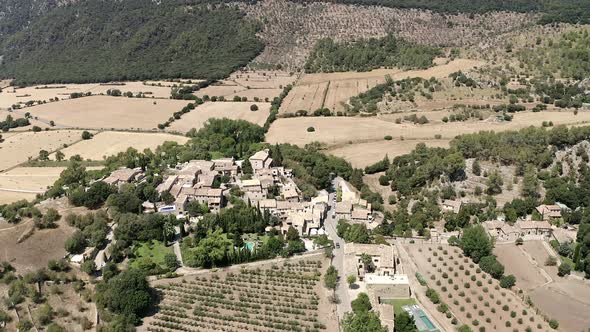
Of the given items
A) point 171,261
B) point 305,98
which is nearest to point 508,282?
point 171,261

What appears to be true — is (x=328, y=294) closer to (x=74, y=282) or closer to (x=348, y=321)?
(x=348, y=321)

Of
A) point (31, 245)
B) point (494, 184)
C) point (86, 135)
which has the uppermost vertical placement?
point (494, 184)

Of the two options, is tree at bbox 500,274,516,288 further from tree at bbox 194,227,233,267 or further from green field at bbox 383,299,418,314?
tree at bbox 194,227,233,267

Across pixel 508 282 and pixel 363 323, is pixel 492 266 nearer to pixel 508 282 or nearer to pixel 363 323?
pixel 508 282

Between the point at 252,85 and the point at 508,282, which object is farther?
the point at 252,85

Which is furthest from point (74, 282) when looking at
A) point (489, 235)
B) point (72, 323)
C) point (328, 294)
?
point (489, 235)

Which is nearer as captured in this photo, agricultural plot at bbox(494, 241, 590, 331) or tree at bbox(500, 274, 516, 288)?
agricultural plot at bbox(494, 241, 590, 331)

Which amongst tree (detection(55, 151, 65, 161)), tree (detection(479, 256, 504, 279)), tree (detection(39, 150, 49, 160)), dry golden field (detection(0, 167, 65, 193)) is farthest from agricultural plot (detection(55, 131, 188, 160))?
tree (detection(479, 256, 504, 279))
